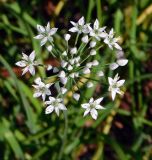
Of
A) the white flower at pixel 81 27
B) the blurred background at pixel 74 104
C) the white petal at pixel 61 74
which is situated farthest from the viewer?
the blurred background at pixel 74 104

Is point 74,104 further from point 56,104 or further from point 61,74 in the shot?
point 61,74

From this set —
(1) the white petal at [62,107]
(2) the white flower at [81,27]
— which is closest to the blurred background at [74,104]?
(2) the white flower at [81,27]


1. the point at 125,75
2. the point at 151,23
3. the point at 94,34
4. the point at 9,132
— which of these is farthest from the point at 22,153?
the point at 151,23

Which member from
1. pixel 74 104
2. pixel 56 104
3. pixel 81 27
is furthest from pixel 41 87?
pixel 74 104

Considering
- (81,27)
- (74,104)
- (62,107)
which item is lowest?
(62,107)

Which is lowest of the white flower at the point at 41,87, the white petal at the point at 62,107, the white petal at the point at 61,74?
the white petal at the point at 62,107

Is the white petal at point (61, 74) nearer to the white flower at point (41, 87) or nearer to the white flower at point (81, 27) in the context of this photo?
the white flower at point (41, 87)

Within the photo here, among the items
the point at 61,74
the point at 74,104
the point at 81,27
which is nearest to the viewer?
the point at 61,74

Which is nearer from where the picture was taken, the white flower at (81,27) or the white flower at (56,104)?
the white flower at (56,104)

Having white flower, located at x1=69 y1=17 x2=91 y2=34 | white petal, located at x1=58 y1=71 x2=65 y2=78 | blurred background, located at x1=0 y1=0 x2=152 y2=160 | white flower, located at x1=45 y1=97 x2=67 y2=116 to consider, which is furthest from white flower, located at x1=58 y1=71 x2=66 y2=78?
blurred background, located at x1=0 y1=0 x2=152 y2=160

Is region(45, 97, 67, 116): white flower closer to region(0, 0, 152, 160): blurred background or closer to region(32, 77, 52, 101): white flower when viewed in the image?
region(32, 77, 52, 101): white flower

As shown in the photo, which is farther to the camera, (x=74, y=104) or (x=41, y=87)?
(x=74, y=104)
